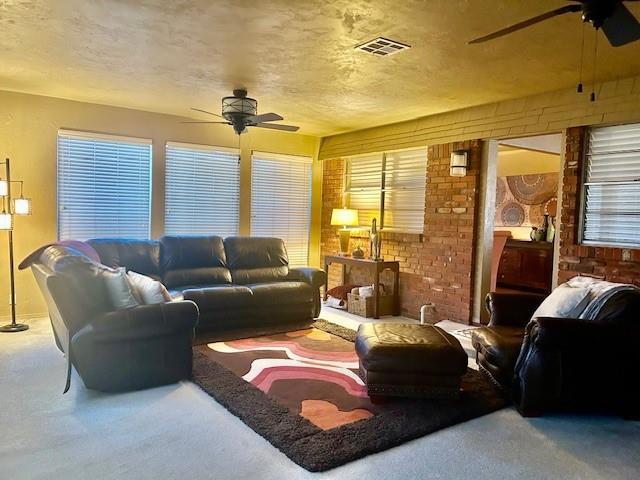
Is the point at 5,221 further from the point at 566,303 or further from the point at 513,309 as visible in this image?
the point at 566,303

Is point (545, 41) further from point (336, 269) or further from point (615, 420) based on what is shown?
point (336, 269)

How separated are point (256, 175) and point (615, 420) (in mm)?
5272

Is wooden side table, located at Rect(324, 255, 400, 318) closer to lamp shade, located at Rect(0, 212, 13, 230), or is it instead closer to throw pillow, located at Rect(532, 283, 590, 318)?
throw pillow, located at Rect(532, 283, 590, 318)

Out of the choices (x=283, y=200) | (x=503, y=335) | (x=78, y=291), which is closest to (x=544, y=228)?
(x=283, y=200)

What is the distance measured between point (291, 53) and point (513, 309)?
276 centimetres

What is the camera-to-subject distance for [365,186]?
6.95 metres

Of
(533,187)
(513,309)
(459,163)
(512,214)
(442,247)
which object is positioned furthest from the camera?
(512,214)

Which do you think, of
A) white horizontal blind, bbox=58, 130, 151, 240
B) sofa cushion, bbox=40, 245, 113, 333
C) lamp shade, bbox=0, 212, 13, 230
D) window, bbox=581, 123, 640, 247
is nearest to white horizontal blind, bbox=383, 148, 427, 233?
window, bbox=581, 123, 640, 247

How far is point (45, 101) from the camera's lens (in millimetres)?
5262

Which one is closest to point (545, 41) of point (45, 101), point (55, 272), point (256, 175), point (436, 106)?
point (436, 106)

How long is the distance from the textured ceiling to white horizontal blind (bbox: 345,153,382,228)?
4.94ft

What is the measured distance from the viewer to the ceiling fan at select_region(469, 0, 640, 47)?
78.0 inches

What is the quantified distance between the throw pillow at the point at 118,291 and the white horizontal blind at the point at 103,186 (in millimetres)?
2637

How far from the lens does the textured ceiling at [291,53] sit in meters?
2.86
